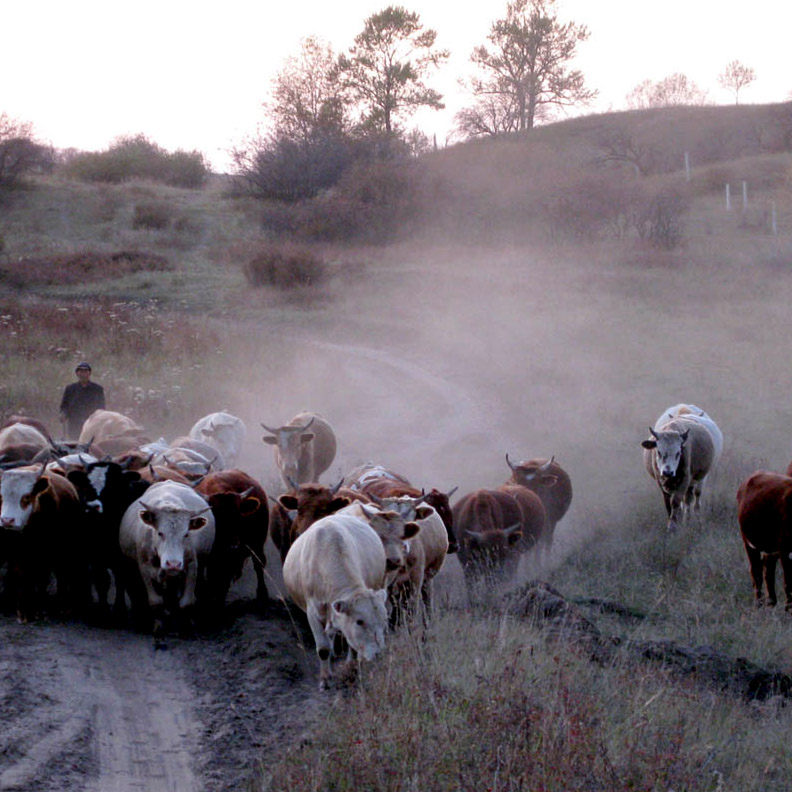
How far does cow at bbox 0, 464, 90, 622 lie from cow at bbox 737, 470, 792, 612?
6339 millimetres

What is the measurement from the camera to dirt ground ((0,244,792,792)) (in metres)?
6.84

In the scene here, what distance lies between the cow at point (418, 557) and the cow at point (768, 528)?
2963mm

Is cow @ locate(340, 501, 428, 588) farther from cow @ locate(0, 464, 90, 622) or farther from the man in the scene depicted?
the man

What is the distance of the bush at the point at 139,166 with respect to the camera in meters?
59.2

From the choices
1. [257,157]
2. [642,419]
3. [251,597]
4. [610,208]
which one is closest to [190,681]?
[251,597]

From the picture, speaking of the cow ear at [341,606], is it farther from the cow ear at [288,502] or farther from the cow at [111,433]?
the cow at [111,433]

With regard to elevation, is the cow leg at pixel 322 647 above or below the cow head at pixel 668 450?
below

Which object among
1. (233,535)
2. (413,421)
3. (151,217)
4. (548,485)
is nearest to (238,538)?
(233,535)

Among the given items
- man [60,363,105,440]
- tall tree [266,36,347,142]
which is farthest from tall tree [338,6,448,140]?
man [60,363,105,440]

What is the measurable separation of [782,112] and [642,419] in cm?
4158

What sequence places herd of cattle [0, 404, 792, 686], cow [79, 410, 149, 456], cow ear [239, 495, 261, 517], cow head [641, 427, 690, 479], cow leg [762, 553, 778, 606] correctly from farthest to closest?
cow head [641, 427, 690, 479], cow [79, 410, 149, 456], cow ear [239, 495, 261, 517], cow leg [762, 553, 778, 606], herd of cattle [0, 404, 792, 686]

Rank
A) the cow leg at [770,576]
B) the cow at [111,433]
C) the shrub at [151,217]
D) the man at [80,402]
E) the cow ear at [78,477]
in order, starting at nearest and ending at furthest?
the cow ear at [78,477] < the cow leg at [770,576] < the cow at [111,433] < the man at [80,402] < the shrub at [151,217]

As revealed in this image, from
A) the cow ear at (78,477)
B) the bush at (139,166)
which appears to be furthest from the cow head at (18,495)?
the bush at (139,166)

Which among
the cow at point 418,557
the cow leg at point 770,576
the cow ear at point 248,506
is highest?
the cow ear at point 248,506
